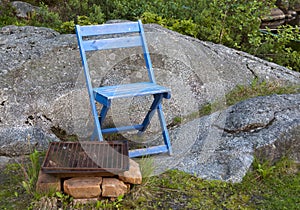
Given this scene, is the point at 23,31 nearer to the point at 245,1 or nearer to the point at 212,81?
the point at 212,81

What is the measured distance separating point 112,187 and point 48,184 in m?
0.47

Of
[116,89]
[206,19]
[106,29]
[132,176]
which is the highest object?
[106,29]

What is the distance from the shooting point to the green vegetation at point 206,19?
696cm

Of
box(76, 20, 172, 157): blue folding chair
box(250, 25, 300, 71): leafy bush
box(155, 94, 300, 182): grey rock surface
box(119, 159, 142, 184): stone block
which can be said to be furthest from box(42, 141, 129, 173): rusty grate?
box(250, 25, 300, 71): leafy bush

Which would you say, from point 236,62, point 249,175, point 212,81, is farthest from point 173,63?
point 249,175

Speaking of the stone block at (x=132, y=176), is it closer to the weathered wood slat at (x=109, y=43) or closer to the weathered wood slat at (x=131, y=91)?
the weathered wood slat at (x=131, y=91)

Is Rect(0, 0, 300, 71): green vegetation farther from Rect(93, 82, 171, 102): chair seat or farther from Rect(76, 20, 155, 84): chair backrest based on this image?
Rect(93, 82, 171, 102): chair seat

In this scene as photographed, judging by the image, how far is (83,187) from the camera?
3320 mm

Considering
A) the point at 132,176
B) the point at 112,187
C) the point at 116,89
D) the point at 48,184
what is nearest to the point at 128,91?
the point at 116,89

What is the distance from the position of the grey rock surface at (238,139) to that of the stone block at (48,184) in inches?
39.6

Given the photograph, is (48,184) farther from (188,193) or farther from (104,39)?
(104,39)

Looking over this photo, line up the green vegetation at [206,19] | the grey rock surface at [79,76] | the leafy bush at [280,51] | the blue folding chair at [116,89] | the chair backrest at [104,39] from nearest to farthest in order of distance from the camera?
the blue folding chair at [116,89] < the chair backrest at [104,39] < the grey rock surface at [79,76] < the green vegetation at [206,19] < the leafy bush at [280,51]

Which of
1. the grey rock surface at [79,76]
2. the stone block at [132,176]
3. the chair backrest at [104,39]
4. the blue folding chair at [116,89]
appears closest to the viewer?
the stone block at [132,176]

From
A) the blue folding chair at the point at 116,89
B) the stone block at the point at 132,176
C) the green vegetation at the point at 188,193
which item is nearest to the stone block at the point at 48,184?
the green vegetation at the point at 188,193
